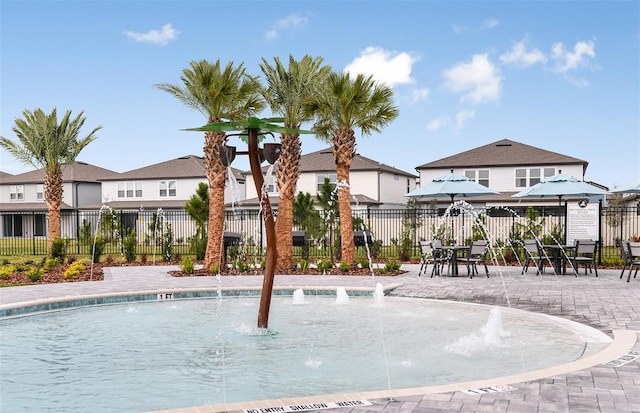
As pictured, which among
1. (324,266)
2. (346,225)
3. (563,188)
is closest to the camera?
(324,266)

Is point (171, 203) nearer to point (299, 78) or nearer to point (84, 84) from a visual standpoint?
point (84, 84)

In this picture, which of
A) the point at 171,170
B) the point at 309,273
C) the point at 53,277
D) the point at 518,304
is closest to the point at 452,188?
the point at 309,273

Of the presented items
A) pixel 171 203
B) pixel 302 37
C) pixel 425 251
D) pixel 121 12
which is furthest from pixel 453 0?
pixel 171 203

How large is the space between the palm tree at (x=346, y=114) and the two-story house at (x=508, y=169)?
772 inches

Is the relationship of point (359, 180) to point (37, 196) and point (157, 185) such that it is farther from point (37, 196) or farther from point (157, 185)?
point (37, 196)

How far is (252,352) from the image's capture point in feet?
26.0

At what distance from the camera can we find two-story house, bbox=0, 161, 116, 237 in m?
47.6

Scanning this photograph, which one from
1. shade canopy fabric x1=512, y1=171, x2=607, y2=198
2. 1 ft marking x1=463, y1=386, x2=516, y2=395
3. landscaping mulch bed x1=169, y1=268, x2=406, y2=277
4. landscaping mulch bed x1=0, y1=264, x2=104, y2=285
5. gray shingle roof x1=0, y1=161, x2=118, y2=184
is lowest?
landscaping mulch bed x1=169, y1=268, x2=406, y2=277

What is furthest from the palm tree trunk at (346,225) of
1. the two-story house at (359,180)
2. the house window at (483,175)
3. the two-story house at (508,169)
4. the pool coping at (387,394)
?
the house window at (483,175)

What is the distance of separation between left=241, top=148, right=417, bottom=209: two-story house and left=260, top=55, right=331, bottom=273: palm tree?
62.5ft

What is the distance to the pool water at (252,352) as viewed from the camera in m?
6.25

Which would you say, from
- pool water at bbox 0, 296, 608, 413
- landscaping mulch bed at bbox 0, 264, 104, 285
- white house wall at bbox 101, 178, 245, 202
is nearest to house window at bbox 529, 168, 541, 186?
white house wall at bbox 101, 178, 245, 202

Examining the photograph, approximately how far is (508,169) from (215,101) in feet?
83.5

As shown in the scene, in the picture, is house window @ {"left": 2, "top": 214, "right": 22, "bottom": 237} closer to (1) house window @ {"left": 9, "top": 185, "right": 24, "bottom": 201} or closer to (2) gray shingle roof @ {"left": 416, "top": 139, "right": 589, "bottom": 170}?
(1) house window @ {"left": 9, "top": 185, "right": 24, "bottom": 201}
